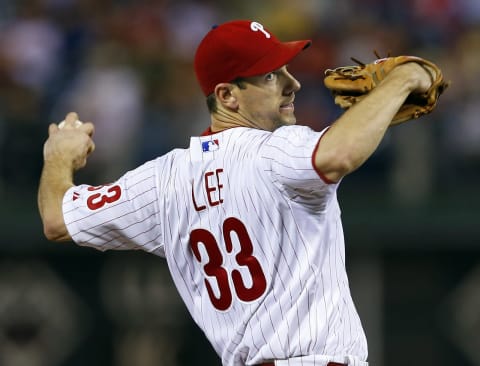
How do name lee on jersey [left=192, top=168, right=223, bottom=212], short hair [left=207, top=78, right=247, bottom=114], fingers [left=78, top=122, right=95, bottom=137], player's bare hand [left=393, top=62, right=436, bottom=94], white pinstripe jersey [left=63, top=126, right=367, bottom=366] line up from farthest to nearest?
fingers [left=78, top=122, right=95, bottom=137], short hair [left=207, top=78, right=247, bottom=114], name lee on jersey [left=192, top=168, right=223, bottom=212], white pinstripe jersey [left=63, top=126, right=367, bottom=366], player's bare hand [left=393, top=62, right=436, bottom=94]

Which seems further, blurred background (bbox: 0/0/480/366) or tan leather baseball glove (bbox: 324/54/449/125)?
blurred background (bbox: 0/0/480/366)

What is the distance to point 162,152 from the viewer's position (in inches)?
360

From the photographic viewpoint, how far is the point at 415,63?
11.2 ft

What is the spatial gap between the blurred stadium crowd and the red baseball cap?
5114 mm

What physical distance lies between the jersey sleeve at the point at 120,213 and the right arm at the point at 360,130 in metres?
0.89

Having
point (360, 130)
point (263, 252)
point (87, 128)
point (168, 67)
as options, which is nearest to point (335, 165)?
point (360, 130)

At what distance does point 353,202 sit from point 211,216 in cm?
548

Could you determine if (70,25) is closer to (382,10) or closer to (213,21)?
(213,21)

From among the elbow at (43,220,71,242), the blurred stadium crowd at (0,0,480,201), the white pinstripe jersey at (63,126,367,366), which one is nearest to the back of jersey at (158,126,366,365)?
the white pinstripe jersey at (63,126,367,366)

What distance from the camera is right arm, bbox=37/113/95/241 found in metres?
4.01

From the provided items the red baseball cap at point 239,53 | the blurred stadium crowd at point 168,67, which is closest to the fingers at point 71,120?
the red baseball cap at point 239,53

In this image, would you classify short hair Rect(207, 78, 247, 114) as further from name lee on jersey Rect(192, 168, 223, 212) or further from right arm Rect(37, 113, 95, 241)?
right arm Rect(37, 113, 95, 241)

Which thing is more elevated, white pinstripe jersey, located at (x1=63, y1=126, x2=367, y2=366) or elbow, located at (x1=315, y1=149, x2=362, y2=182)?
elbow, located at (x1=315, y1=149, x2=362, y2=182)

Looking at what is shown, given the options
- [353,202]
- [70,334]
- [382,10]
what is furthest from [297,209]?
[382,10]
